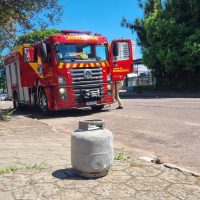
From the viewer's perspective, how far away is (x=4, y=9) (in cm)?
1284

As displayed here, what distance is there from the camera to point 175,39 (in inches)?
1162

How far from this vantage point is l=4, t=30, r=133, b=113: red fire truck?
1431cm

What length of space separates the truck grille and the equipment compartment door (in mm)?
815

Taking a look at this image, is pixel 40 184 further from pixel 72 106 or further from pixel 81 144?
pixel 72 106

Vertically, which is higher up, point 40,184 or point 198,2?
point 198,2

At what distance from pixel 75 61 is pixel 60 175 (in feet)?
31.2

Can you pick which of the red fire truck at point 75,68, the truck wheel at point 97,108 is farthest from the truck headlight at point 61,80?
the truck wheel at point 97,108

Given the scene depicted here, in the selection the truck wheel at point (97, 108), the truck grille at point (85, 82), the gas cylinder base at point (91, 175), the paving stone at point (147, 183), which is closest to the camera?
the paving stone at point (147, 183)

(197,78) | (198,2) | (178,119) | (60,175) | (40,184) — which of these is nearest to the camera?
(40,184)

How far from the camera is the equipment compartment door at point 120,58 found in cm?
1544

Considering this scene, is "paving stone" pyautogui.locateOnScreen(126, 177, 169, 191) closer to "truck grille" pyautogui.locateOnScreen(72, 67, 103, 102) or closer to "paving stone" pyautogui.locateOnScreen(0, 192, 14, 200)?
"paving stone" pyautogui.locateOnScreen(0, 192, 14, 200)

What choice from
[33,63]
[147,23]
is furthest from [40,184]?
[147,23]

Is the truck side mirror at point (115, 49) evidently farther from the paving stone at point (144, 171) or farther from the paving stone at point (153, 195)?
the paving stone at point (153, 195)

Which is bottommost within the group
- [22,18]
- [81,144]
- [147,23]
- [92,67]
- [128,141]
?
[128,141]
